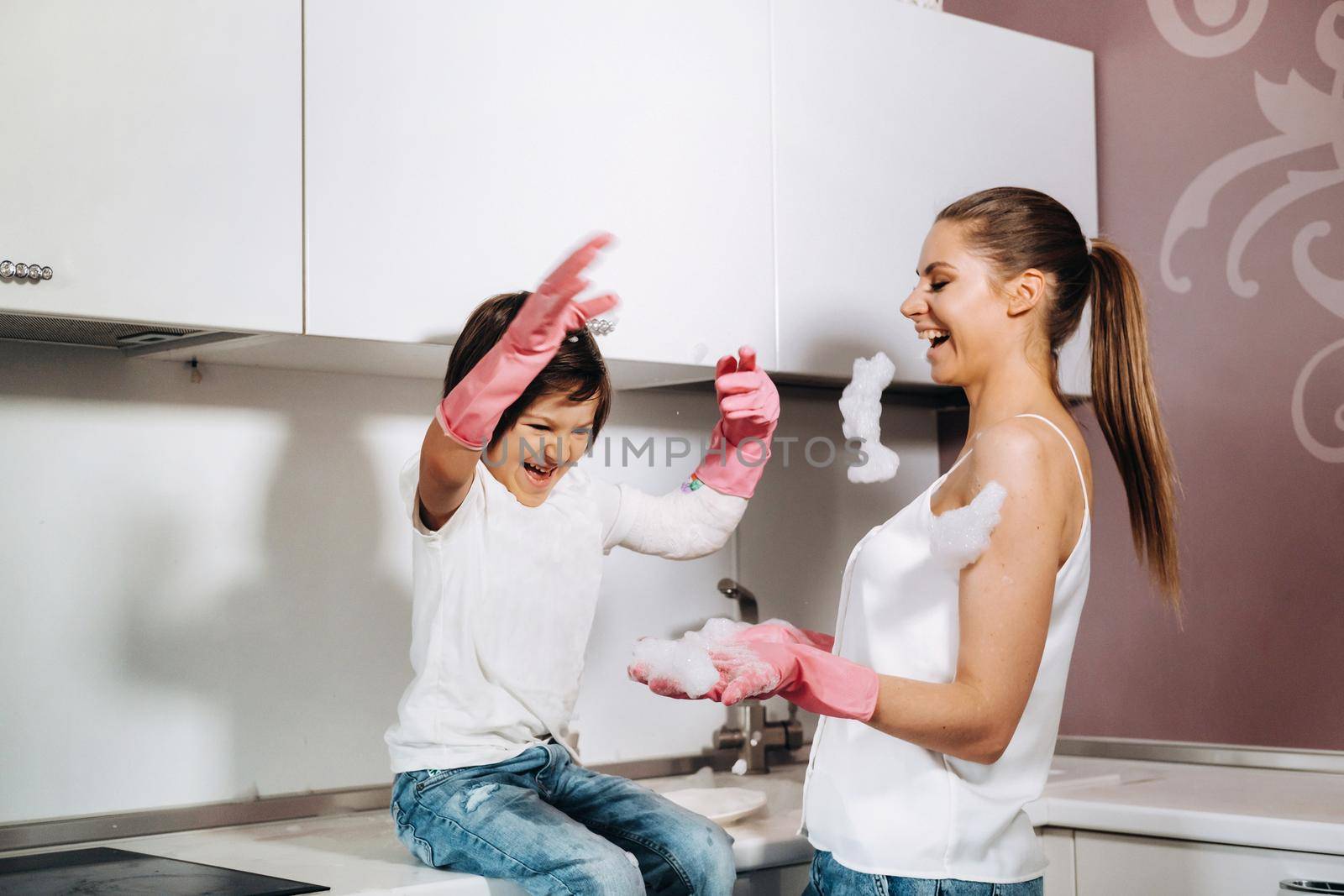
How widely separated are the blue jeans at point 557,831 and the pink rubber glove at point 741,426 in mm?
393

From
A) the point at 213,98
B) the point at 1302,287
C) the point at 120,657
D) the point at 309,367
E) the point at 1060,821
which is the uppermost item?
the point at 213,98

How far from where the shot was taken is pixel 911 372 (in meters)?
1.90

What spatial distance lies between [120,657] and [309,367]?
1.38ft

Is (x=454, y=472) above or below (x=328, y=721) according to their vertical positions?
above

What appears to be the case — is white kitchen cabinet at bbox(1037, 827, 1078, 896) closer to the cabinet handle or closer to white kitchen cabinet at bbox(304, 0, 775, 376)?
white kitchen cabinet at bbox(304, 0, 775, 376)

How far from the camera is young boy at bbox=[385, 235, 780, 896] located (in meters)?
1.27

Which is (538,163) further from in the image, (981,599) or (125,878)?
(125,878)

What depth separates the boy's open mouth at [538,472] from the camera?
1.44 metres

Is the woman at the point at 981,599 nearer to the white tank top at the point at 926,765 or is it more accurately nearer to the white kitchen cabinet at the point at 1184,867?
the white tank top at the point at 926,765

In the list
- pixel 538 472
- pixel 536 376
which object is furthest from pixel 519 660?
pixel 536 376

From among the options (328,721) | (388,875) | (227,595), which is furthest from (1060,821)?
(227,595)

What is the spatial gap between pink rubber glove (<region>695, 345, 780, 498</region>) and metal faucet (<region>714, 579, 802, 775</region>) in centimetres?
48

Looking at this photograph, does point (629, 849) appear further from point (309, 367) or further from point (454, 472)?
point (309, 367)

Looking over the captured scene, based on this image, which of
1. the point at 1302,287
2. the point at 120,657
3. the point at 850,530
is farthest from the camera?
the point at 850,530
